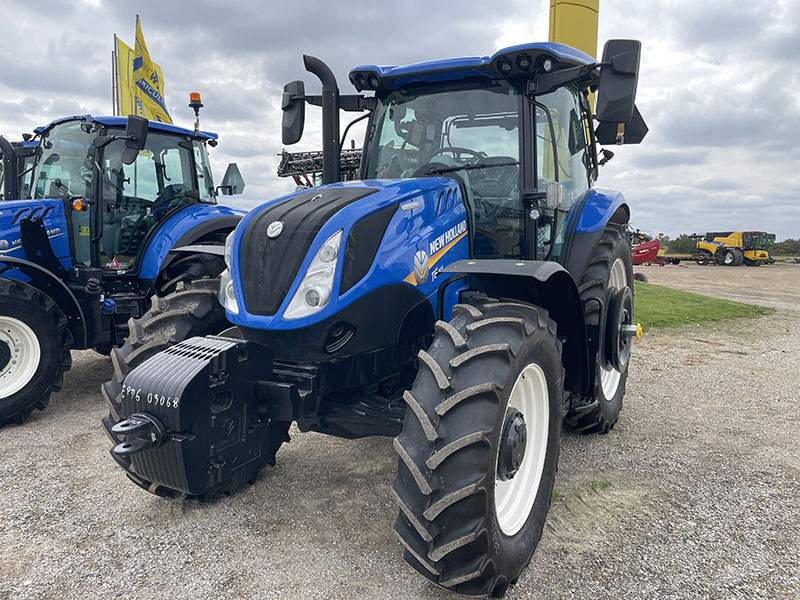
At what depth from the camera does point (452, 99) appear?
→ 3.53 m

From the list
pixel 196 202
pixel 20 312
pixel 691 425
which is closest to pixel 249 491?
pixel 20 312

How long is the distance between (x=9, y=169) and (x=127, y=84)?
14.7 ft

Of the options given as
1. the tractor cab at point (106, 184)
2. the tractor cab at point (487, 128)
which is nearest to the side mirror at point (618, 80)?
the tractor cab at point (487, 128)

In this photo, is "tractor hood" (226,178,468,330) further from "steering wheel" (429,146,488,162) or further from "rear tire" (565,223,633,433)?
"rear tire" (565,223,633,433)

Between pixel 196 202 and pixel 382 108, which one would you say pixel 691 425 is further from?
pixel 196 202

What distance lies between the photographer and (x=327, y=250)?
8.50 ft

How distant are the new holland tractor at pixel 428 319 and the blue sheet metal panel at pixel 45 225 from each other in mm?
3004

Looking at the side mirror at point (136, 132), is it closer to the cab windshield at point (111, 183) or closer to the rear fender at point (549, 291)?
the cab windshield at point (111, 183)

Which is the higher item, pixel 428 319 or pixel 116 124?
pixel 116 124

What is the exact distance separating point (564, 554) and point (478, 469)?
918 mm

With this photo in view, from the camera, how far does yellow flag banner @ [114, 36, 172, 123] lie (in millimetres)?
9828

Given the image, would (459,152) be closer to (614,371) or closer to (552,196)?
(552,196)

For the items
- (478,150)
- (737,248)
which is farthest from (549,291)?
(737,248)

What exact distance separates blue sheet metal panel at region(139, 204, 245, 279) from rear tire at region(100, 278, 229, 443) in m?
2.53
